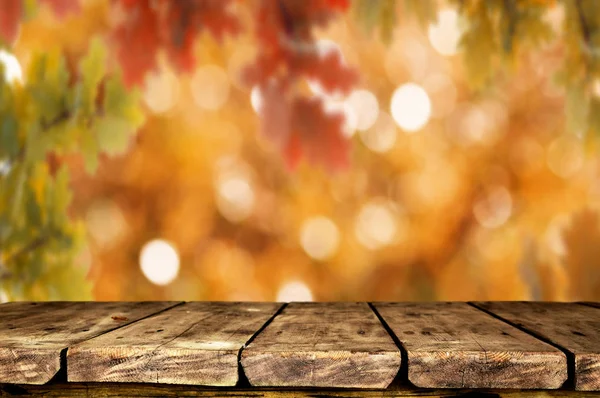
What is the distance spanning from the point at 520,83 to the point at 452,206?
12.3 inches

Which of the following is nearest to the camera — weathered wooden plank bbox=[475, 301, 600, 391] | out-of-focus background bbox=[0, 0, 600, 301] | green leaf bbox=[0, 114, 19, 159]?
weathered wooden plank bbox=[475, 301, 600, 391]

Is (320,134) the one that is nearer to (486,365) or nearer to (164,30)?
(164,30)

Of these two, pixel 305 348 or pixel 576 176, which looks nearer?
pixel 305 348

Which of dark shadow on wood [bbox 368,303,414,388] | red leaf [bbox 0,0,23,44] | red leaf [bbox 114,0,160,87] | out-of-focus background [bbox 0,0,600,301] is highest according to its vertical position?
red leaf [bbox 0,0,23,44]

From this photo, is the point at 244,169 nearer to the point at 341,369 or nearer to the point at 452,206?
the point at 452,206

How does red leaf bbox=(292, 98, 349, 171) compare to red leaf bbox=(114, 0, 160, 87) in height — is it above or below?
below

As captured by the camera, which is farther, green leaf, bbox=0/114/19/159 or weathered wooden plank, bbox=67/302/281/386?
green leaf, bbox=0/114/19/159

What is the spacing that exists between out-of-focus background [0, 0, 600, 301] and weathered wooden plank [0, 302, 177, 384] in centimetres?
23

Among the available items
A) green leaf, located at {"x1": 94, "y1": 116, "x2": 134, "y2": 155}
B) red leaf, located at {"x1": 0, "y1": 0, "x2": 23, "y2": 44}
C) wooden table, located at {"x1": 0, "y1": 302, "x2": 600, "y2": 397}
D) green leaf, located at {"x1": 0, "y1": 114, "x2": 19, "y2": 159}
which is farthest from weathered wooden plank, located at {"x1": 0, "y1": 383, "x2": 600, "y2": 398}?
red leaf, located at {"x1": 0, "y1": 0, "x2": 23, "y2": 44}

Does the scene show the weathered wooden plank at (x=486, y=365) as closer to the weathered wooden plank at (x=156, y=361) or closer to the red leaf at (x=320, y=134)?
the weathered wooden plank at (x=156, y=361)

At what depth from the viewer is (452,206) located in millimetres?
1186

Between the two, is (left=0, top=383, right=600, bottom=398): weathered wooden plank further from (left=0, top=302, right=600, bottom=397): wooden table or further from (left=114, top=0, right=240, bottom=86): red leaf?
(left=114, top=0, right=240, bottom=86): red leaf

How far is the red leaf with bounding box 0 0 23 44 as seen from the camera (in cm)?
127

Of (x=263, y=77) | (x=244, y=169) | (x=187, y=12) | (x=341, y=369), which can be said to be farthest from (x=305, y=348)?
(x=187, y=12)
